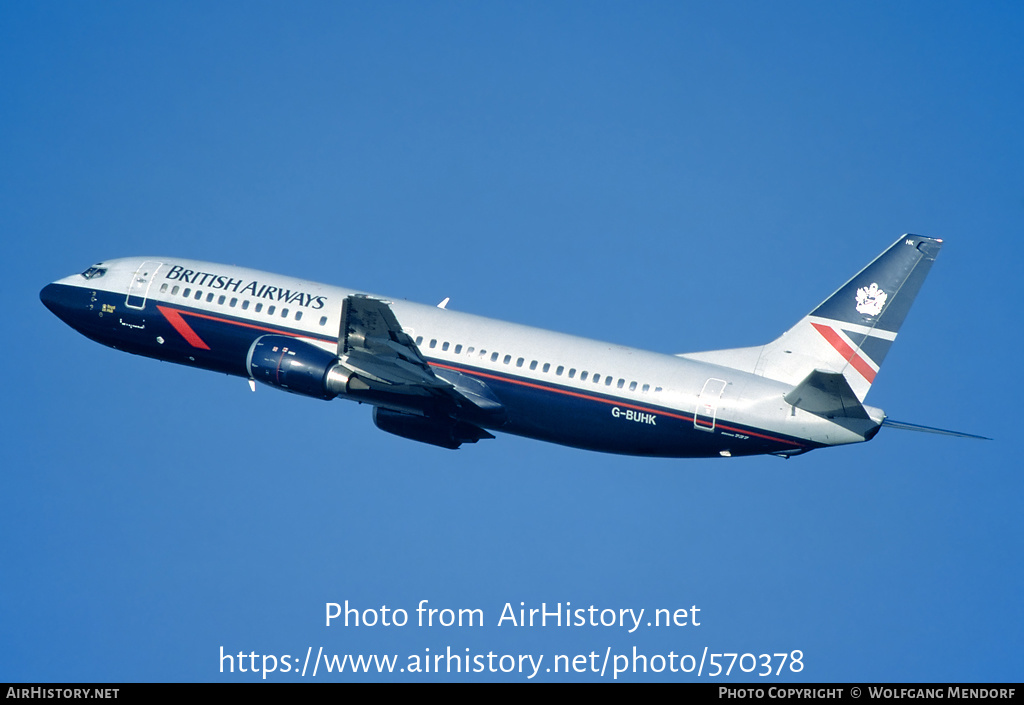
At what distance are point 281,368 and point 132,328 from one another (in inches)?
327

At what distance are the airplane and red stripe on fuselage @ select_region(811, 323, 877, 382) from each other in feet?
0.15

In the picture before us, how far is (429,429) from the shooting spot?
46812 millimetres

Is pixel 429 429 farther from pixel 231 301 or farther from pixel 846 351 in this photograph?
pixel 846 351

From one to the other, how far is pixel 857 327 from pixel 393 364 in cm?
1515

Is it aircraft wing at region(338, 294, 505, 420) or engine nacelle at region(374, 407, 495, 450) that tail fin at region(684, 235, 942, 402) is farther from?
engine nacelle at region(374, 407, 495, 450)

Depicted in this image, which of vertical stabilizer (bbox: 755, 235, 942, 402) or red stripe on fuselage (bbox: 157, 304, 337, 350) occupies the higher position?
vertical stabilizer (bbox: 755, 235, 942, 402)

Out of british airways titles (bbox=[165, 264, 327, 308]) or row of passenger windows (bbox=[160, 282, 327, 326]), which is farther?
british airways titles (bbox=[165, 264, 327, 308])

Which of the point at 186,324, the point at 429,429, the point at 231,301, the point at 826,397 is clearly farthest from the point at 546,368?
the point at 186,324

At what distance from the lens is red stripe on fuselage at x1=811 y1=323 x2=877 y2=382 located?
139ft

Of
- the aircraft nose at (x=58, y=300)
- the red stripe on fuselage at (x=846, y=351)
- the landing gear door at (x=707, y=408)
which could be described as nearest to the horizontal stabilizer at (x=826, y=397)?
the landing gear door at (x=707, y=408)

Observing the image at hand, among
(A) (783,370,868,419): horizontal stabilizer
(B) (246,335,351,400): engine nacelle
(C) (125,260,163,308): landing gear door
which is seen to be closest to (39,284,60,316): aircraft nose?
(C) (125,260,163,308): landing gear door

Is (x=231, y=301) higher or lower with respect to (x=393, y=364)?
higher
